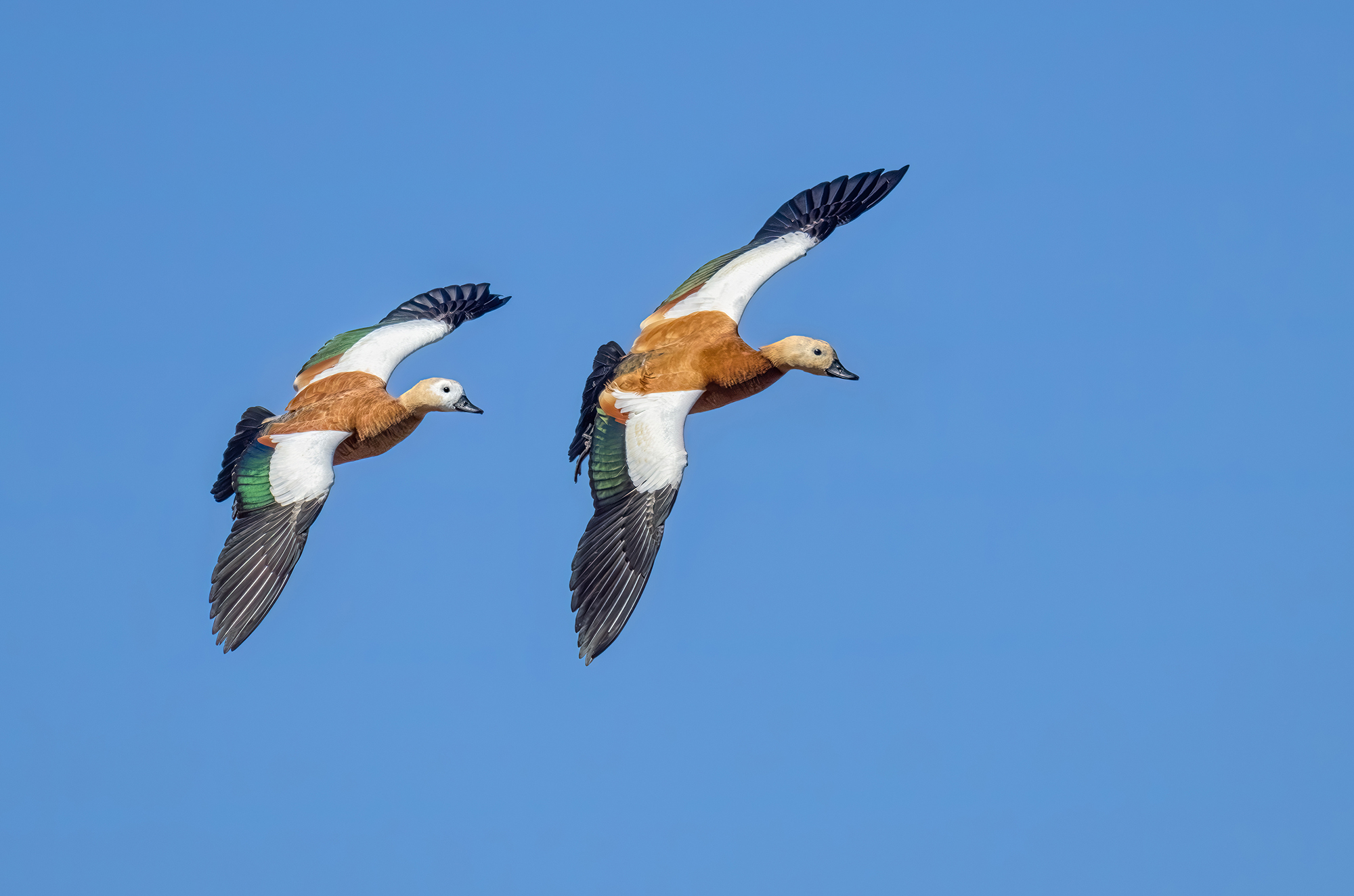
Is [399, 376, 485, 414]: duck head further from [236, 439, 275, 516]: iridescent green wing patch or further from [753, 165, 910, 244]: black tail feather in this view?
[753, 165, 910, 244]: black tail feather

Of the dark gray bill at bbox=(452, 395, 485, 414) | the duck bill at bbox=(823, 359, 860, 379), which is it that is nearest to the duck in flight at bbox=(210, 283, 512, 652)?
the dark gray bill at bbox=(452, 395, 485, 414)

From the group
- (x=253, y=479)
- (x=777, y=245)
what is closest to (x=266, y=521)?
(x=253, y=479)

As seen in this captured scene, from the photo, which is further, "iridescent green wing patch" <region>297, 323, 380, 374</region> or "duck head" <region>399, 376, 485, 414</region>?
"iridescent green wing patch" <region>297, 323, 380, 374</region>

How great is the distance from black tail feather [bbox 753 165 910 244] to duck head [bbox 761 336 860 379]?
8.80 feet

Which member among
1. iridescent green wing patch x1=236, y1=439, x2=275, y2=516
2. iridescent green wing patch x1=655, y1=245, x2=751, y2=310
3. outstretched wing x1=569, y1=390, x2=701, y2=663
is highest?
iridescent green wing patch x1=655, y1=245, x2=751, y2=310

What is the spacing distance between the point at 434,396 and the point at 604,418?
108 inches

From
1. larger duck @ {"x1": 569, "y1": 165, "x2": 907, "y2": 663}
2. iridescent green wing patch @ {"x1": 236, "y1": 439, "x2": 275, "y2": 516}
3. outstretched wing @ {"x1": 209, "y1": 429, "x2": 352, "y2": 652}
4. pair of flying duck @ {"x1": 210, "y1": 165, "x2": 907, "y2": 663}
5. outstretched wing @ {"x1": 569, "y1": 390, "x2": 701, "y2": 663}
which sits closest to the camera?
outstretched wing @ {"x1": 569, "y1": 390, "x2": 701, "y2": 663}

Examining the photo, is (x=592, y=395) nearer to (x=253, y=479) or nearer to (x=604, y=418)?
(x=604, y=418)

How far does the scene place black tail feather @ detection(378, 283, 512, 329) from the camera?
82.4 ft

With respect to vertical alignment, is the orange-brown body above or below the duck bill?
above

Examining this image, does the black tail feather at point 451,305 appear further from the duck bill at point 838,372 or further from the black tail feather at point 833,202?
the duck bill at point 838,372

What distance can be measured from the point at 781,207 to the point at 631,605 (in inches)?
301

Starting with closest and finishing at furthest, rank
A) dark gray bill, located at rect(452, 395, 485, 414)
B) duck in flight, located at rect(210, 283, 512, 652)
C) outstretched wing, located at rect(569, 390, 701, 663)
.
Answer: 1. outstretched wing, located at rect(569, 390, 701, 663)
2. duck in flight, located at rect(210, 283, 512, 652)
3. dark gray bill, located at rect(452, 395, 485, 414)

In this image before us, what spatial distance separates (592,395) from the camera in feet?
69.7
